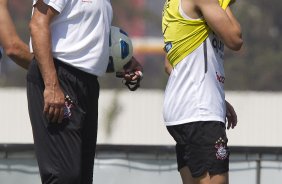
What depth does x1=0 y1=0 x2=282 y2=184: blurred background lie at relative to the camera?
6.85 m

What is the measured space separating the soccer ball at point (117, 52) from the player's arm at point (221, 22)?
51cm

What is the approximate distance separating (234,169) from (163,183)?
18.5 inches

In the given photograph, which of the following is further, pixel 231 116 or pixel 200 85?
pixel 231 116

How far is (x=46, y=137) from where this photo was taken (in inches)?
188

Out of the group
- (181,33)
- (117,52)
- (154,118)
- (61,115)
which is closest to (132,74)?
(117,52)

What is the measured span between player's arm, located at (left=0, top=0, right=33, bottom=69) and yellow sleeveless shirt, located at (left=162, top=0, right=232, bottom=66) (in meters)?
0.68

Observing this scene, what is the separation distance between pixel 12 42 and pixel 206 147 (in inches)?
41.9

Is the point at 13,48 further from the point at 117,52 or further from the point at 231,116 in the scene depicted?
the point at 231,116

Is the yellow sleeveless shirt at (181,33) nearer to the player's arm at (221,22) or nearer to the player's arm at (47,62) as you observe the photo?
the player's arm at (221,22)

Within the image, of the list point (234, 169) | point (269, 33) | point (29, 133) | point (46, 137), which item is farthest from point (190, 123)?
point (269, 33)

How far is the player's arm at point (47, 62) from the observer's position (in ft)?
15.3

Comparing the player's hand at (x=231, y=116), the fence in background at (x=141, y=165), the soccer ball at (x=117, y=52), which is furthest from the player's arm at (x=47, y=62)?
the fence in background at (x=141, y=165)

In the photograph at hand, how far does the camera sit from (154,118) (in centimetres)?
1230

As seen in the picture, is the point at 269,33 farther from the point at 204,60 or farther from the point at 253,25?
the point at 204,60
